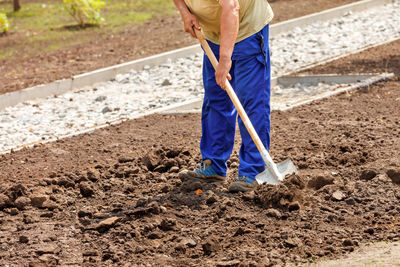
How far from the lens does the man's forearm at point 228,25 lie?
4.26m

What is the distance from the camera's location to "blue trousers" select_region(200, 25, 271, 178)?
4672mm

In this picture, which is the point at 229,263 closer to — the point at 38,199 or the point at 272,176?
the point at 272,176

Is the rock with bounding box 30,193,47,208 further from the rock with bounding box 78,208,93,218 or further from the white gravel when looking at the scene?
the white gravel

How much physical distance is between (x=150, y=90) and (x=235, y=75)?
13.5 ft

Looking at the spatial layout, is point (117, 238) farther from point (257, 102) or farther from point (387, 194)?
point (387, 194)

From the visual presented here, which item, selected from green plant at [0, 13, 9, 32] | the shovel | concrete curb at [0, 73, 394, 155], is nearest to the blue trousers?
the shovel

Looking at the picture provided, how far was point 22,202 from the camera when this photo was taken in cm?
476

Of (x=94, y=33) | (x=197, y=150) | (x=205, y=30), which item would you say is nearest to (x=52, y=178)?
(x=197, y=150)

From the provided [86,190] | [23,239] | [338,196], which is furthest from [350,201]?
[23,239]

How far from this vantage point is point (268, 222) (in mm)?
4227

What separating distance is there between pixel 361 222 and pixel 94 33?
930cm

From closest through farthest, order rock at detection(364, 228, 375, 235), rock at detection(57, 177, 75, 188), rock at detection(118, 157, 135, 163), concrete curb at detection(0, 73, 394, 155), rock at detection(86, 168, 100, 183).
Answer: rock at detection(364, 228, 375, 235) → rock at detection(57, 177, 75, 188) → rock at detection(86, 168, 100, 183) → rock at detection(118, 157, 135, 163) → concrete curb at detection(0, 73, 394, 155)

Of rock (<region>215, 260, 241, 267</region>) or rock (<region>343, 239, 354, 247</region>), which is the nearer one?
rock (<region>215, 260, 241, 267</region>)

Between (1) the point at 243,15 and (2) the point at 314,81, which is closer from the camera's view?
(1) the point at 243,15
